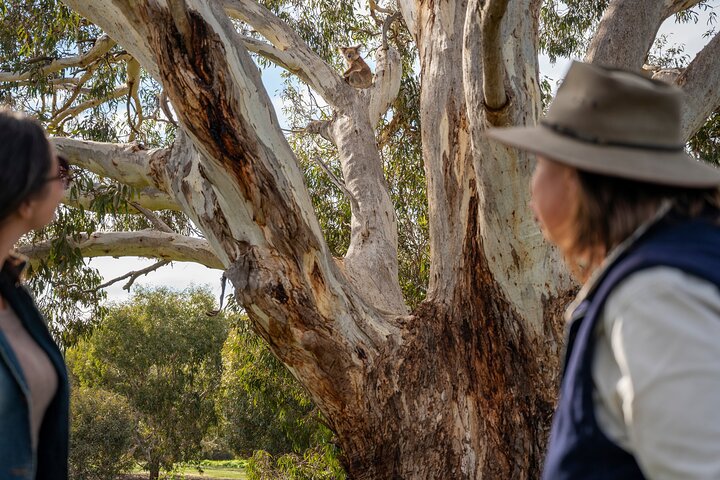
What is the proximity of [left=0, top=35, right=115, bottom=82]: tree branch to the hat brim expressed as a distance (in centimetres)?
620

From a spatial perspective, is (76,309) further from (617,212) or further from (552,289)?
(617,212)

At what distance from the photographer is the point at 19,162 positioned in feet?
4.65

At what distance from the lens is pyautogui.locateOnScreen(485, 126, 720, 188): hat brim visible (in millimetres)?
952

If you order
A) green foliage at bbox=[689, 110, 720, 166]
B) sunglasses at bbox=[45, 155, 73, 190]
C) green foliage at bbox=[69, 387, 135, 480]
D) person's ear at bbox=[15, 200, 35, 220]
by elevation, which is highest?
green foliage at bbox=[689, 110, 720, 166]

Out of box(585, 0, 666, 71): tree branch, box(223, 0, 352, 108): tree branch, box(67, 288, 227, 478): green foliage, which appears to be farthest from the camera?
box(67, 288, 227, 478): green foliage

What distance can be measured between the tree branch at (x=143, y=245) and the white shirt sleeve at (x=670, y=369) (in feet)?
16.0

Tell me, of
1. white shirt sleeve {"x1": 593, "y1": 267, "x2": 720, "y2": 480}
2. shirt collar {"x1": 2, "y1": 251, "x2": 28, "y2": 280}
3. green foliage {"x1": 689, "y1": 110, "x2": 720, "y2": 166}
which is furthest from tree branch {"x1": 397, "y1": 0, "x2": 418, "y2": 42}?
white shirt sleeve {"x1": 593, "y1": 267, "x2": 720, "y2": 480}

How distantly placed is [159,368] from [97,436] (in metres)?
5.06

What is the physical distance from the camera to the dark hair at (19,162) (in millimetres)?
1404

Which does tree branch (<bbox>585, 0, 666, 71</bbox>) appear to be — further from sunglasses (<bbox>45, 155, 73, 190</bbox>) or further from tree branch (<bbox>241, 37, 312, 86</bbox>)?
sunglasses (<bbox>45, 155, 73, 190</bbox>)

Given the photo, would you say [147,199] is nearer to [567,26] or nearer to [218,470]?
[567,26]

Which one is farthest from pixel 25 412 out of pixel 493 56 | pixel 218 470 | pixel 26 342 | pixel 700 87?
pixel 218 470

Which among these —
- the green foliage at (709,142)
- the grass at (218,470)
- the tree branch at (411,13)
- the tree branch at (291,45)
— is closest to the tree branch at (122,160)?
the tree branch at (411,13)

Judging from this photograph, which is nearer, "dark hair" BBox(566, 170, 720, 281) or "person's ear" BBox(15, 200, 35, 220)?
"dark hair" BBox(566, 170, 720, 281)
